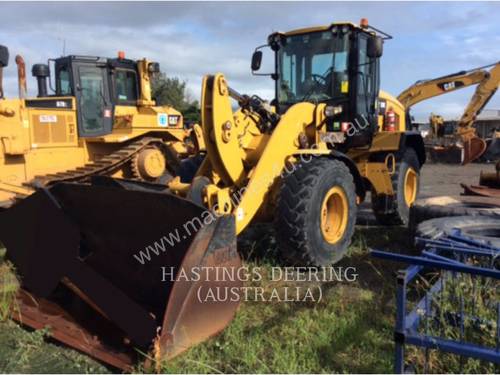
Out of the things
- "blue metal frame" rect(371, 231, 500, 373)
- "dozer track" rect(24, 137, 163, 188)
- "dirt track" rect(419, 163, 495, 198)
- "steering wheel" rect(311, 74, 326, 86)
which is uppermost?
"steering wheel" rect(311, 74, 326, 86)

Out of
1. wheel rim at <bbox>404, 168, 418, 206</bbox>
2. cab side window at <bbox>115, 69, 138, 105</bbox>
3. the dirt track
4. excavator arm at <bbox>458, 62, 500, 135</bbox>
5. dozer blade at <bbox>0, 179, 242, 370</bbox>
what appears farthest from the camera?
excavator arm at <bbox>458, 62, 500, 135</bbox>

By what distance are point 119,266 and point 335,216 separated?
2.31m

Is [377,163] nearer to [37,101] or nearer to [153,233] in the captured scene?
[153,233]

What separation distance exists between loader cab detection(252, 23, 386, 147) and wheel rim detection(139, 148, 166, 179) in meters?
3.31

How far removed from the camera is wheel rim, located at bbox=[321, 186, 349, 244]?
4.94m

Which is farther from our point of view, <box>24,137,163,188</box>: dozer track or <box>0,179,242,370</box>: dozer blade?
<box>24,137,163,188</box>: dozer track

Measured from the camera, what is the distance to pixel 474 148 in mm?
16734

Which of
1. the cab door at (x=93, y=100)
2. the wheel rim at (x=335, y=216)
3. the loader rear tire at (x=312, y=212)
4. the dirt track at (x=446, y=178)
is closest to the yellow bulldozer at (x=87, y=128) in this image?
the cab door at (x=93, y=100)

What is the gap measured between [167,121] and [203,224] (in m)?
6.57

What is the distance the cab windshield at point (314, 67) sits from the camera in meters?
5.85

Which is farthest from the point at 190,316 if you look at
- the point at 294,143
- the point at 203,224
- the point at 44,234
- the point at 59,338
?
the point at 294,143

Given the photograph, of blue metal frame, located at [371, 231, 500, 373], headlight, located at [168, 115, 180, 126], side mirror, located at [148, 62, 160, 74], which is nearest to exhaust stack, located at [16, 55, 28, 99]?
side mirror, located at [148, 62, 160, 74]

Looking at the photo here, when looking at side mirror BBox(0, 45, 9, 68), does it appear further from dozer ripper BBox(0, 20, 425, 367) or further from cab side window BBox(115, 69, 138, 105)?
dozer ripper BBox(0, 20, 425, 367)

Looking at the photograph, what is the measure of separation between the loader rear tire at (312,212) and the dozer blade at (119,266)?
0.93m
